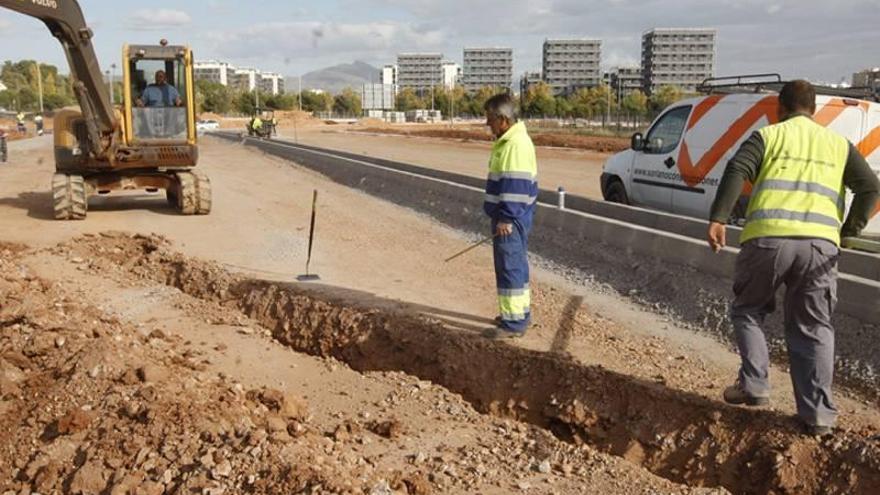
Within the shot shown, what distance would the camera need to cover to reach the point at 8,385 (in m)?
5.57

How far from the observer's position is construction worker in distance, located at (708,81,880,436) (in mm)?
4668

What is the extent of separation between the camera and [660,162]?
1175 centimetres

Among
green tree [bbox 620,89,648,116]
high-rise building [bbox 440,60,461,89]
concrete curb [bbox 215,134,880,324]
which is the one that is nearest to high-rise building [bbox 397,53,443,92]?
high-rise building [bbox 440,60,461,89]

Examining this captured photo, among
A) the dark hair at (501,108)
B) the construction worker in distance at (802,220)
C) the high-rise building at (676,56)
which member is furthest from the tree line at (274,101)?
the construction worker in distance at (802,220)

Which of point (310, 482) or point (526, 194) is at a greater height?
point (526, 194)

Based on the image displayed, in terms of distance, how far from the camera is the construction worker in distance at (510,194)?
6547 mm

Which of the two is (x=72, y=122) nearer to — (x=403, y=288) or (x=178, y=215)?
Answer: (x=178, y=215)

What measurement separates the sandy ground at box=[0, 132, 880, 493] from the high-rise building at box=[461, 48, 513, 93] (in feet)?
534

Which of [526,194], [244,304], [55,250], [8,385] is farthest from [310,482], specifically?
[55,250]

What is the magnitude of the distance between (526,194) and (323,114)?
137 m

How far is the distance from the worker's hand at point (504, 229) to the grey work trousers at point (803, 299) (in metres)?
2.12

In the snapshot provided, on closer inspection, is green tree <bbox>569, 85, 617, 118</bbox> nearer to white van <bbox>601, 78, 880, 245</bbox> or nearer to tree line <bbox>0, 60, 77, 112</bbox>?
tree line <bbox>0, 60, 77, 112</bbox>

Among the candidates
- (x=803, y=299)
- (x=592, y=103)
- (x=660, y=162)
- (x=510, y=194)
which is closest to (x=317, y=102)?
(x=592, y=103)

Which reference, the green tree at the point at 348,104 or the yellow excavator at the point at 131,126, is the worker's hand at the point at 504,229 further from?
the green tree at the point at 348,104
